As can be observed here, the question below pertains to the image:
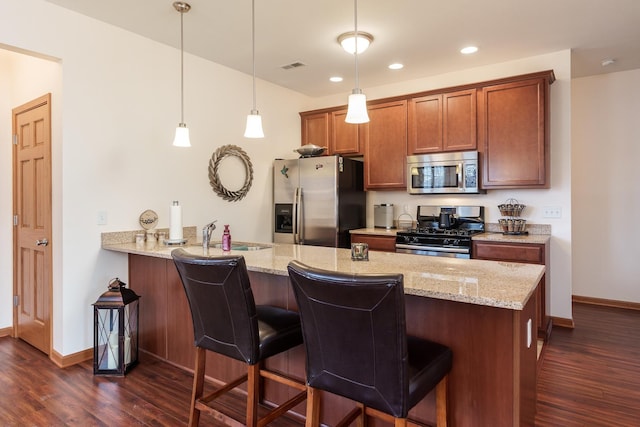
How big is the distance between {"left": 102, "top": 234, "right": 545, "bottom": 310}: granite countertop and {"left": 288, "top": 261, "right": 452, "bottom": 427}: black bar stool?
0.29 metres

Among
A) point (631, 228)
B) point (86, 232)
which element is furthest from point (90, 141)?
point (631, 228)

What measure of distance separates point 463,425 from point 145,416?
1.74 metres

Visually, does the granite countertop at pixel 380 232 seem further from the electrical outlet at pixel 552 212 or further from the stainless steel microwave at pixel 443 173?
the electrical outlet at pixel 552 212

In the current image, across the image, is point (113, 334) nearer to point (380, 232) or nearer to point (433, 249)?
point (380, 232)

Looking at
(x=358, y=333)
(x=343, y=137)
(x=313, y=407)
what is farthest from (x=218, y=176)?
(x=358, y=333)

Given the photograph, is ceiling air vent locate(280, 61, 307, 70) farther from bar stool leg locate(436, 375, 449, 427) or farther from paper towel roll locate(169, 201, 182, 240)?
bar stool leg locate(436, 375, 449, 427)

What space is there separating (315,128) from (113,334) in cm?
330

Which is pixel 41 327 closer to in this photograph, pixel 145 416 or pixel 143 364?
pixel 143 364

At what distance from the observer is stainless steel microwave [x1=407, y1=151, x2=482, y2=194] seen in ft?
12.8

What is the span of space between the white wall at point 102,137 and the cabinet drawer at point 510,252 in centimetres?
254

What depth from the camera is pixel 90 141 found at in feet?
9.82

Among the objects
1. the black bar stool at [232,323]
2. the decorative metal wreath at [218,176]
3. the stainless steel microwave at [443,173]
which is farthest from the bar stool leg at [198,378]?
the stainless steel microwave at [443,173]

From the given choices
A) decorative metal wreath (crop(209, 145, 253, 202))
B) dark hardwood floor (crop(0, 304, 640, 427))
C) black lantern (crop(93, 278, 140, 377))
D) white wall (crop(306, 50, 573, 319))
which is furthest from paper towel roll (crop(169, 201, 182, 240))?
white wall (crop(306, 50, 573, 319))

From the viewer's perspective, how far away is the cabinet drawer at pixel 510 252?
3.33m
